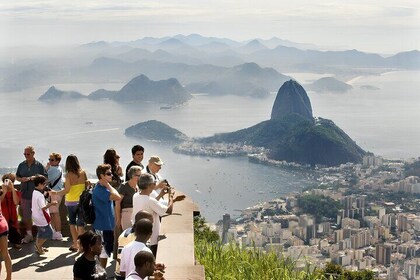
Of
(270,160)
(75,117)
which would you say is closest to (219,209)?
(270,160)

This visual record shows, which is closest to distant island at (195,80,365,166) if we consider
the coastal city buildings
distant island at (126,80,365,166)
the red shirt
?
distant island at (126,80,365,166)

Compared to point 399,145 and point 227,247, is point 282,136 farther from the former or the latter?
point 227,247

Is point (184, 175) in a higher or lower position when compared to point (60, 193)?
lower

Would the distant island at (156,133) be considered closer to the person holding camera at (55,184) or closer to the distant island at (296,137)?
the distant island at (296,137)

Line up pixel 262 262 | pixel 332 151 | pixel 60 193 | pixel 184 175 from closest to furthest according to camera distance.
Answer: pixel 60 193
pixel 262 262
pixel 184 175
pixel 332 151

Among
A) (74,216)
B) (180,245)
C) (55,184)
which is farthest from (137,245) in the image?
(55,184)
